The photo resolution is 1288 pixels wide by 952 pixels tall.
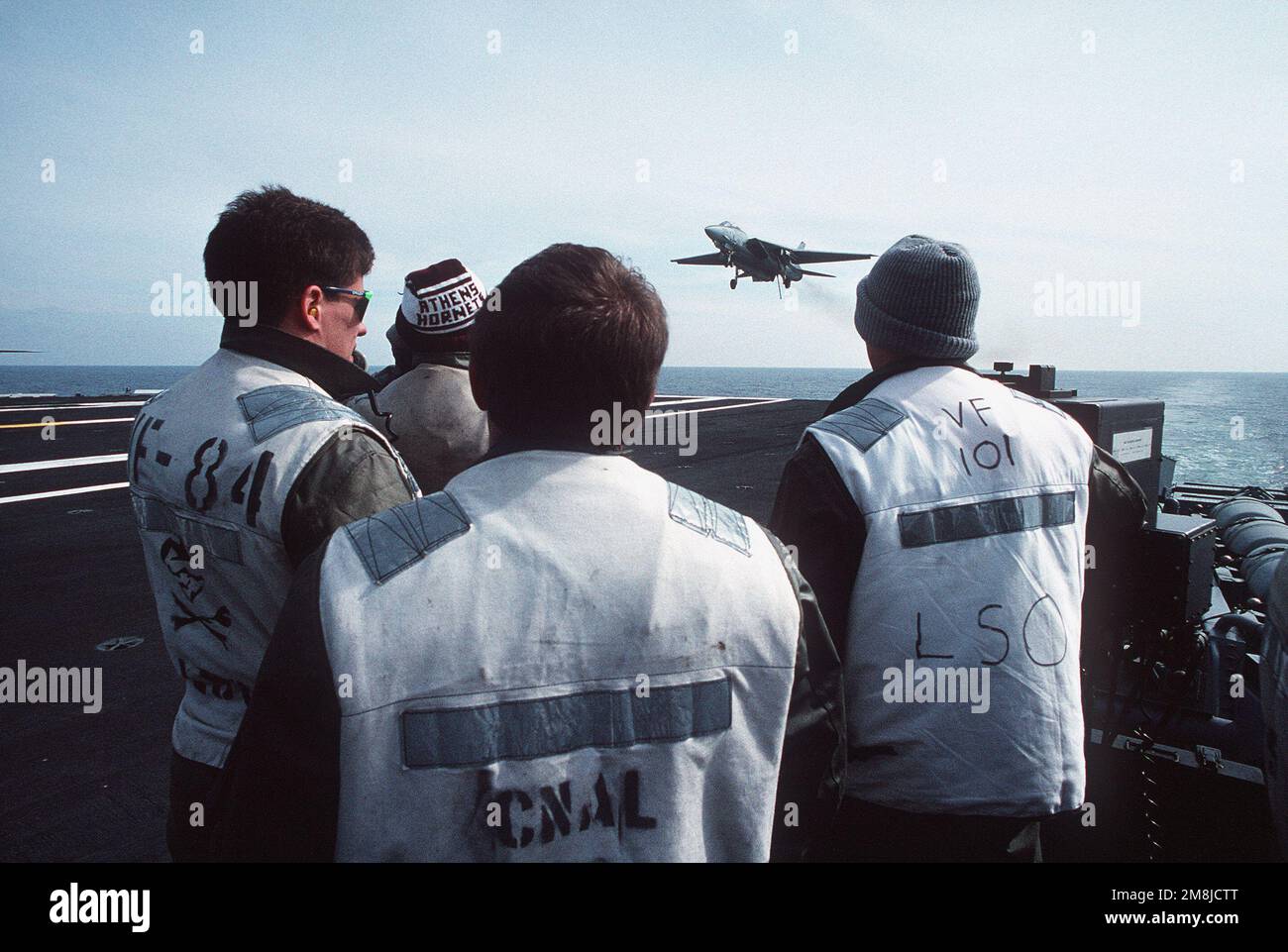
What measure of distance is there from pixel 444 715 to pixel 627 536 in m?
0.40

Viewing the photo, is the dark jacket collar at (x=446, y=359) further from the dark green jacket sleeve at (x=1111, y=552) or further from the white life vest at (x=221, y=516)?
the dark green jacket sleeve at (x=1111, y=552)

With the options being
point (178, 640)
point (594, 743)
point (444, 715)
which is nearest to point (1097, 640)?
point (594, 743)

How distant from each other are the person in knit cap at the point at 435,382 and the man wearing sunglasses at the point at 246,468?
0.57 m

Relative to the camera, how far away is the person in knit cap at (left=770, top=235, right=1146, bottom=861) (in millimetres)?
2027

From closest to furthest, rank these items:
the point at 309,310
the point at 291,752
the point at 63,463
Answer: the point at 291,752, the point at 309,310, the point at 63,463

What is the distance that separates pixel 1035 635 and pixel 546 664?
1491mm

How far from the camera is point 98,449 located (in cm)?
1434

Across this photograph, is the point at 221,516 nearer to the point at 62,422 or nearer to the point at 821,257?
the point at 62,422

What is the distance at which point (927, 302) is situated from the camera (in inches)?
92.4

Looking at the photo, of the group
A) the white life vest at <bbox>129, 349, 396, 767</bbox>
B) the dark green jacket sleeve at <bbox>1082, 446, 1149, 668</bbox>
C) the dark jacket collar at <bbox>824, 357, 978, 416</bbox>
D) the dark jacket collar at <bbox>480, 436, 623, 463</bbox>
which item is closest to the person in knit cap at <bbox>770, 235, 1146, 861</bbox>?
the dark jacket collar at <bbox>824, 357, 978, 416</bbox>

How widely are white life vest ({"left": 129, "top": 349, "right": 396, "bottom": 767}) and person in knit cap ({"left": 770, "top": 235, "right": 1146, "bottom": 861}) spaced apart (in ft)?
4.35

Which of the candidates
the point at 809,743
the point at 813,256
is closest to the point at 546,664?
the point at 809,743

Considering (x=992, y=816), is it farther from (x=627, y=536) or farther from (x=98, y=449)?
(x=98, y=449)
